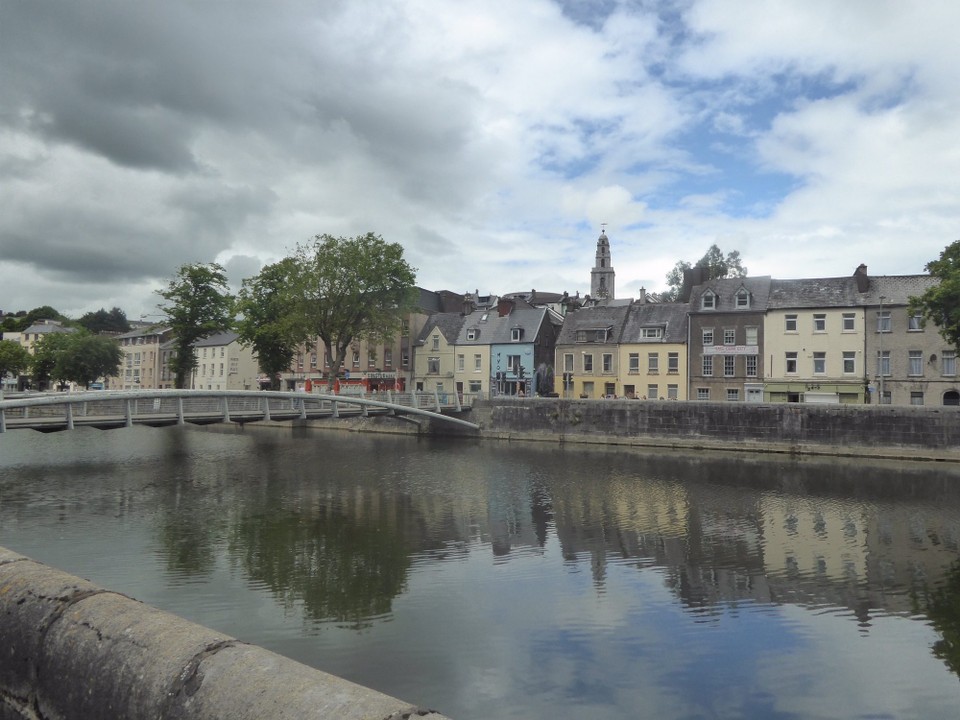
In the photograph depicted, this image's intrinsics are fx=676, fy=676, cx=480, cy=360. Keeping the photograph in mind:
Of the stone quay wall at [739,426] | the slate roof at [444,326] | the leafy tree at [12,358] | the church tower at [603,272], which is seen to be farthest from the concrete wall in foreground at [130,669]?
the church tower at [603,272]

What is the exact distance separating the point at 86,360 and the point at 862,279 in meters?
81.5

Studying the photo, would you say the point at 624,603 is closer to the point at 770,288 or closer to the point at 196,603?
the point at 196,603

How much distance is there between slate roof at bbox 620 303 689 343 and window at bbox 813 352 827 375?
30.3ft

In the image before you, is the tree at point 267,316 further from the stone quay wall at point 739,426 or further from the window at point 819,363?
the window at point 819,363

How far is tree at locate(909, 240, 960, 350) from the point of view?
34.3 meters

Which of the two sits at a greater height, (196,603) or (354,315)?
(354,315)

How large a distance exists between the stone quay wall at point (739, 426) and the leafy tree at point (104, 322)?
124m

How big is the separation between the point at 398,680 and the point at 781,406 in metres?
33.5

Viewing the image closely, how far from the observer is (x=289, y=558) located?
14977 mm

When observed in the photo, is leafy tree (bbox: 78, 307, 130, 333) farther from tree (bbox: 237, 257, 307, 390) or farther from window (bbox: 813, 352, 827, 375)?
window (bbox: 813, 352, 827, 375)

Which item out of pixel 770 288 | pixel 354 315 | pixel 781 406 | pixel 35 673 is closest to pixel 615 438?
pixel 781 406

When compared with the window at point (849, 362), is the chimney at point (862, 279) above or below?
above

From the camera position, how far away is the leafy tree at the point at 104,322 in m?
142

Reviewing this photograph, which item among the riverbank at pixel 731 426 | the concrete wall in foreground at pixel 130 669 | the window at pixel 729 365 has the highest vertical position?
the window at pixel 729 365
